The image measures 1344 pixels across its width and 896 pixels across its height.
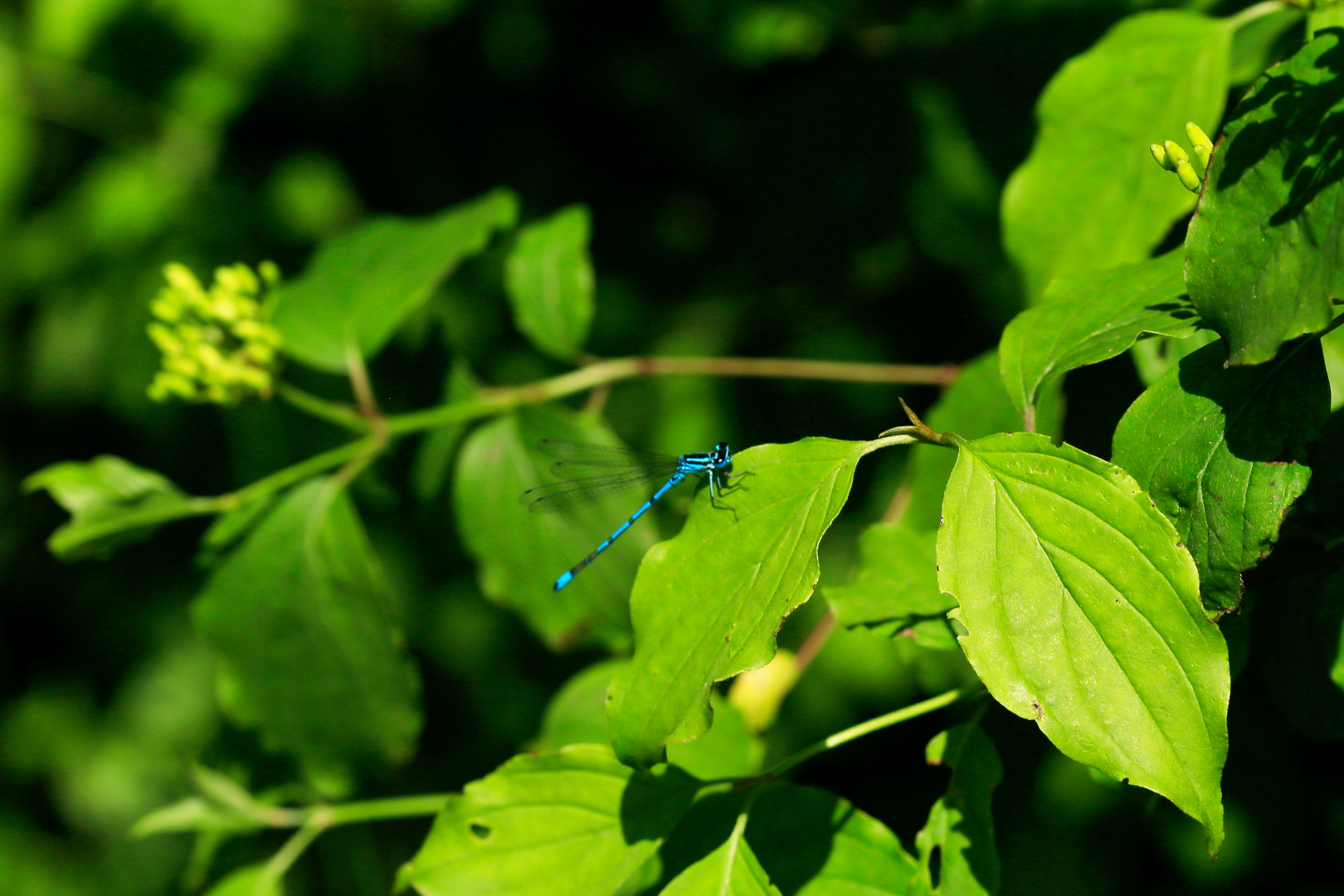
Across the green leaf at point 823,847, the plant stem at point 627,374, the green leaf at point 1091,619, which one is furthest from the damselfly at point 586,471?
the green leaf at point 1091,619

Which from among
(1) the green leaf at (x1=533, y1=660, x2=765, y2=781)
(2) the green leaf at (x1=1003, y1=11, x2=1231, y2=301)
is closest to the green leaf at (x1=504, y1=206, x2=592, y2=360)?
(1) the green leaf at (x1=533, y1=660, x2=765, y2=781)

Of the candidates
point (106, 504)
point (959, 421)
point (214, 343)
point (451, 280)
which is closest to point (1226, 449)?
point (959, 421)

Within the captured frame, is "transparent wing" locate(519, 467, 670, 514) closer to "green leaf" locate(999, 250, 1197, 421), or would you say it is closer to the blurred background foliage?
the blurred background foliage

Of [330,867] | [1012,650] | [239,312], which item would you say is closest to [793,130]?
[239,312]

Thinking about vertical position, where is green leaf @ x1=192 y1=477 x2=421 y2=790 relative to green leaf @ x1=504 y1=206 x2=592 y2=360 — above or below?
below

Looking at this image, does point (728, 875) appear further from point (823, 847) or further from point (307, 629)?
point (307, 629)

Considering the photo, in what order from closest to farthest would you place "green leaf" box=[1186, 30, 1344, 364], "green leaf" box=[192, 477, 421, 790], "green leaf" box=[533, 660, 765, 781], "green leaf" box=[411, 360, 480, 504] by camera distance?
"green leaf" box=[1186, 30, 1344, 364] → "green leaf" box=[533, 660, 765, 781] → "green leaf" box=[192, 477, 421, 790] → "green leaf" box=[411, 360, 480, 504]

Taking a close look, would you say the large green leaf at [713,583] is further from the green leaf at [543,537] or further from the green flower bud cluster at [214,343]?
the green flower bud cluster at [214,343]
